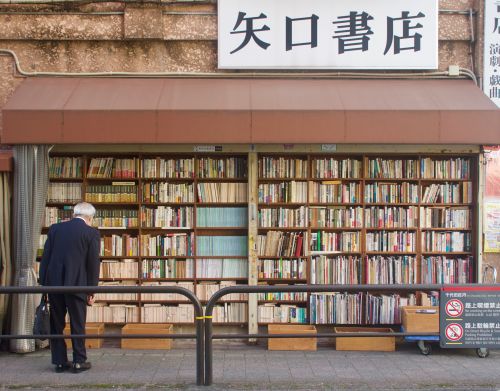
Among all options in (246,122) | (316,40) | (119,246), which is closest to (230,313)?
(119,246)

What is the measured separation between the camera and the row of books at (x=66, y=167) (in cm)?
900

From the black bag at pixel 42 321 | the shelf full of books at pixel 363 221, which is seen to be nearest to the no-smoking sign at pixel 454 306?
the shelf full of books at pixel 363 221

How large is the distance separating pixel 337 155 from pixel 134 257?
3.42 meters

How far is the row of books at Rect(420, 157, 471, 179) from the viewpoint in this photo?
9125mm

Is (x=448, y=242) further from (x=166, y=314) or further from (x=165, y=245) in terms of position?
(x=166, y=314)

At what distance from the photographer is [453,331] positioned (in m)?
6.52

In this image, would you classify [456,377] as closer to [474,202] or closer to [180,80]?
[474,202]

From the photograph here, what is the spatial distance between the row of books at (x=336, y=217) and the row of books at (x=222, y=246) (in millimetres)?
1081

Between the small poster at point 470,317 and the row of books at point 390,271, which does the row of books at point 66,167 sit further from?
the small poster at point 470,317

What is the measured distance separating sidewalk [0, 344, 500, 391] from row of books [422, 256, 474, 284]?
1075 millimetres

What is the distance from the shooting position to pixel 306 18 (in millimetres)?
9016

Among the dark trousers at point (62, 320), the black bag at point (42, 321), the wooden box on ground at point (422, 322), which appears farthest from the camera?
the wooden box on ground at point (422, 322)

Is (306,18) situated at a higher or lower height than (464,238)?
higher

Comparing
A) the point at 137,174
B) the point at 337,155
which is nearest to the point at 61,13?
the point at 137,174
